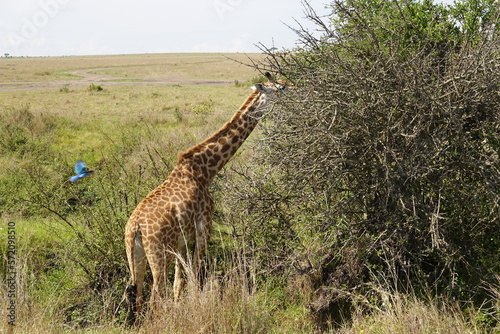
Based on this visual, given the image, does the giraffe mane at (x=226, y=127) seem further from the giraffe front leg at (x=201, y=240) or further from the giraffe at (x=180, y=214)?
the giraffe front leg at (x=201, y=240)

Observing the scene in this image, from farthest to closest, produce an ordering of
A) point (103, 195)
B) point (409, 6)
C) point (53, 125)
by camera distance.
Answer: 1. point (53, 125)
2. point (103, 195)
3. point (409, 6)

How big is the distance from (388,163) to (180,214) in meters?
Result: 2.37

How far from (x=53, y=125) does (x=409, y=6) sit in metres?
13.2

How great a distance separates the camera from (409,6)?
22.0 ft

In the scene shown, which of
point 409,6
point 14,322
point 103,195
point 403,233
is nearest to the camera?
point 14,322

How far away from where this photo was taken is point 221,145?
20.5ft

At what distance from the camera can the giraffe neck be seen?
612 centimetres

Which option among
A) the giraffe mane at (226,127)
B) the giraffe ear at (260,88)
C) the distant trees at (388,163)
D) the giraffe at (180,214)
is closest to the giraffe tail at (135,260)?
the giraffe at (180,214)

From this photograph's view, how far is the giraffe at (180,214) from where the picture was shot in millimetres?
5375

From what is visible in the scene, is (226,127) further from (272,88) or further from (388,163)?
(388,163)

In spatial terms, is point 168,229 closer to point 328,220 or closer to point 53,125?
point 328,220

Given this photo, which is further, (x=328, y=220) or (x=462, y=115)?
(x=328, y=220)

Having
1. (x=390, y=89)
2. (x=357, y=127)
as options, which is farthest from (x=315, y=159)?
(x=390, y=89)

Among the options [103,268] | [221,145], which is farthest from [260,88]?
[103,268]
